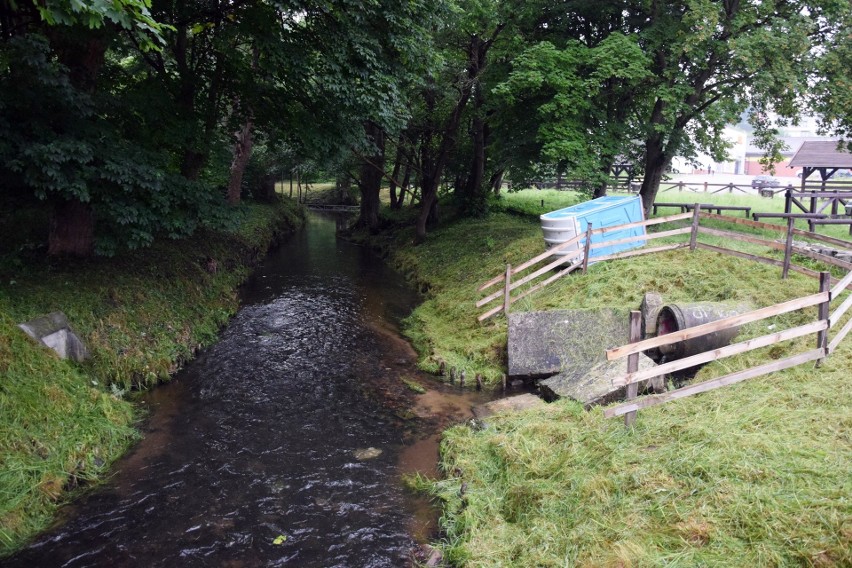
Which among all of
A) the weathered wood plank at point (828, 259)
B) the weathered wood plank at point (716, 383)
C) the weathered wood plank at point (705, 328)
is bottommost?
the weathered wood plank at point (716, 383)

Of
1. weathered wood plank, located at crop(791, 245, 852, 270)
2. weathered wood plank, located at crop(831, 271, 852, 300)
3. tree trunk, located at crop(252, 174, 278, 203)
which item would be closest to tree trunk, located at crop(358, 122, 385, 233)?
tree trunk, located at crop(252, 174, 278, 203)

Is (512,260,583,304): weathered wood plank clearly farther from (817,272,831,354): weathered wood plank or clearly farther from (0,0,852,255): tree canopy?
(817,272,831,354): weathered wood plank

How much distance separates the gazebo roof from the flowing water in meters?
21.8

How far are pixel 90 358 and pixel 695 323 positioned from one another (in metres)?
10.4

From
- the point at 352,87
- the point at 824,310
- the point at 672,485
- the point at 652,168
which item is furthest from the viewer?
the point at 652,168

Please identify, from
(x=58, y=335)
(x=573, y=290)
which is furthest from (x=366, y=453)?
(x=573, y=290)

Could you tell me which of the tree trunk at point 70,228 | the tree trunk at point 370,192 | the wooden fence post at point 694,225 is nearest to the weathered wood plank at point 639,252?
the wooden fence post at point 694,225

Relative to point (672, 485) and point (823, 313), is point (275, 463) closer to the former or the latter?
point (672, 485)

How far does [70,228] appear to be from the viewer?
40.8ft

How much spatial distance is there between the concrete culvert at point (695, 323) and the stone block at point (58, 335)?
9973 millimetres

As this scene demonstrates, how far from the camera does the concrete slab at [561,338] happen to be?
10.8 m

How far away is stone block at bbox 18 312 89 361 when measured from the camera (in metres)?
9.34

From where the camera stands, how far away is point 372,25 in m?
14.4

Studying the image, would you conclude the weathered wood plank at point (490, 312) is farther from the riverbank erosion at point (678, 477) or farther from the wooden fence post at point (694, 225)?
the riverbank erosion at point (678, 477)
